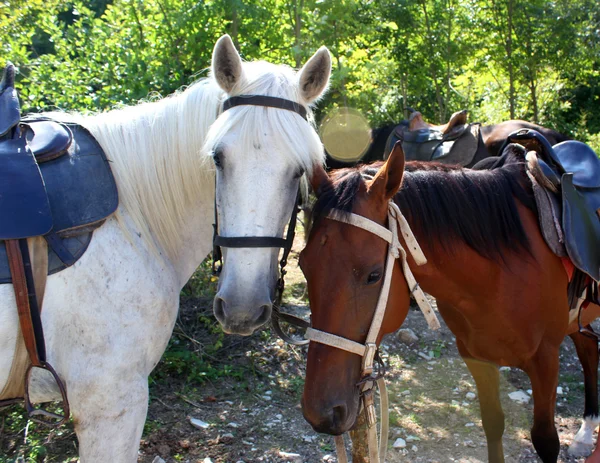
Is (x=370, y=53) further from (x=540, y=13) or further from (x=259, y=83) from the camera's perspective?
(x=259, y=83)

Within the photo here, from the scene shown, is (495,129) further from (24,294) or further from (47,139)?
(24,294)

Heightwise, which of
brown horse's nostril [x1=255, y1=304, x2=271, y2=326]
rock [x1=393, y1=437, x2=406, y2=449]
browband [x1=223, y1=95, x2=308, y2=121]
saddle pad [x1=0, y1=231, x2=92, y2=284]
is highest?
browband [x1=223, y1=95, x2=308, y2=121]

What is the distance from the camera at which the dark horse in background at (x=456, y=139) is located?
17.8ft

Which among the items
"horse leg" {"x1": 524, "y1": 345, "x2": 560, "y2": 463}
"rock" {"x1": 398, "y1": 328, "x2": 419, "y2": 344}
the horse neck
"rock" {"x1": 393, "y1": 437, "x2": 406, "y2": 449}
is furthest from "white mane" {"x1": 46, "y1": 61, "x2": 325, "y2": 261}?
"rock" {"x1": 398, "y1": 328, "x2": 419, "y2": 344}

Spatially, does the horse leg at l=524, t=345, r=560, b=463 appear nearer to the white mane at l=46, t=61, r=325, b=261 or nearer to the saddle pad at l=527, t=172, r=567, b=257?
the saddle pad at l=527, t=172, r=567, b=257

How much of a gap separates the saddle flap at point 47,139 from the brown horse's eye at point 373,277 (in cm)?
119

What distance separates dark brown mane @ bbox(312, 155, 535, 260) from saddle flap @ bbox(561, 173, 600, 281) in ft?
0.60

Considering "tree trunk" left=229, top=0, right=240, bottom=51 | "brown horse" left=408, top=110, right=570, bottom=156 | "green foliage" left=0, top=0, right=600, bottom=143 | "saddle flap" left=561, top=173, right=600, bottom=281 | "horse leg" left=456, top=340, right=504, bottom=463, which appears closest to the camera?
"saddle flap" left=561, top=173, right=600, bottom=281

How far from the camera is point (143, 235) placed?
1.89 meters

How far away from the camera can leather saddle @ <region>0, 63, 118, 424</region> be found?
159cm

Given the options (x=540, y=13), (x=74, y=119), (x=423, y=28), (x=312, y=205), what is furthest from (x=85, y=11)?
(x=540, y=13)

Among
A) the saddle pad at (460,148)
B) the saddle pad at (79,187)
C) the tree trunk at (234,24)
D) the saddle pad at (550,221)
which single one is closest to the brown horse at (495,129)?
the saddle pad at (460,148)

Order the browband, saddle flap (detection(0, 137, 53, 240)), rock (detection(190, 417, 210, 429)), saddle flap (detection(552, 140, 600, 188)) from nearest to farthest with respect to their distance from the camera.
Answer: saddle flap (detection(0, 137, 53, 240))
the browband
saddle flap (detection(552, 140, 600, 188))
rock (detection(190, 417, 210, 429))

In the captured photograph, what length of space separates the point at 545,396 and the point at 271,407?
1.99 m
